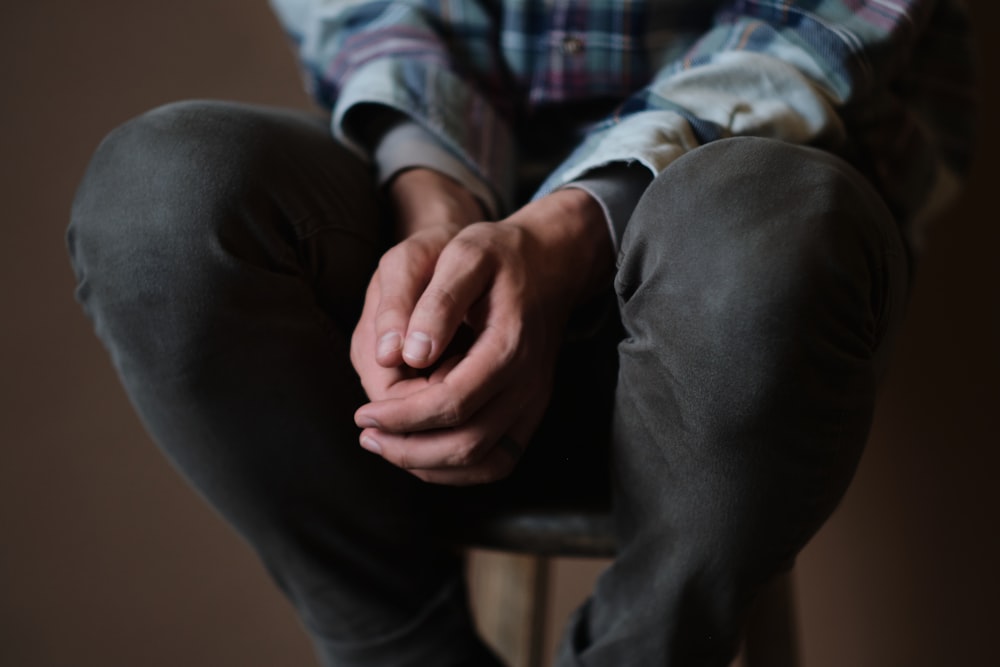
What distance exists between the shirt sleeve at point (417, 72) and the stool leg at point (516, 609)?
360 mm

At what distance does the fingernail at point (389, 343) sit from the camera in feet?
1.20

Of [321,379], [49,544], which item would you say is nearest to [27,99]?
[49,544]

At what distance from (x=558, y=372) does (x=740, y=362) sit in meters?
0.16

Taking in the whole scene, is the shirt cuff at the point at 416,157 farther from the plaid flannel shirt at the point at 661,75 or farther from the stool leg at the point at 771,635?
the stool leg at the point at 771,635

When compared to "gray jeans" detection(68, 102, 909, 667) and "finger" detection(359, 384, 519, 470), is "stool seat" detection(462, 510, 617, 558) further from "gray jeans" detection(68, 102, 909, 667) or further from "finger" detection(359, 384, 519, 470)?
"finger" detection(359, 384, 519, 470)

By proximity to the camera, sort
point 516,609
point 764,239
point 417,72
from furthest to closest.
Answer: point 516,609, point 417,72, point 764,239

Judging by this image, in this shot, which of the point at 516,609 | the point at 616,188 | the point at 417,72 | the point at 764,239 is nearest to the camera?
the point at 764,239

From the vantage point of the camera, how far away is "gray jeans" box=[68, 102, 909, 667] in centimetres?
34

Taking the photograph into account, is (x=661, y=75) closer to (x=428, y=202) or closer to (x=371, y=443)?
(x=428, y=202)

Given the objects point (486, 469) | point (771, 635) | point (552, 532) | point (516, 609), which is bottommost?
point (516, 609)

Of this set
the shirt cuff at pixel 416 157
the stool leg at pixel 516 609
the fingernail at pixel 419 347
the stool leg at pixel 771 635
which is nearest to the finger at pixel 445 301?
the fingernail at pixel 419 347

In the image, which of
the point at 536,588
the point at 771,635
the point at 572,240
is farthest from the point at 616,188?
the point at 536,588

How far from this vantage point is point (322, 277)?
446 millimetres

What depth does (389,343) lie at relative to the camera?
0.36 m
